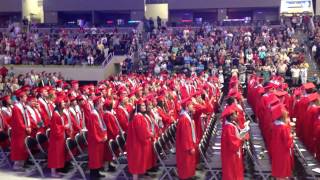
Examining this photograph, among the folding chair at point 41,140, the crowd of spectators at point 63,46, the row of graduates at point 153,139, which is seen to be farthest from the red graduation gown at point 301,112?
the crowd of spectators at point 63,46

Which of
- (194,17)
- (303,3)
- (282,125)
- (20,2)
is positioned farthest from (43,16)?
(282,125)

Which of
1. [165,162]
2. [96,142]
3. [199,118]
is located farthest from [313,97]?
[96,142]

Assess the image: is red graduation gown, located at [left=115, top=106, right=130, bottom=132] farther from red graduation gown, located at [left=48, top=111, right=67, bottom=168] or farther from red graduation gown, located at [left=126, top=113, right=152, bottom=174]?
red graduation gown, located at [left=48, top=111, right=67, bottom=168]

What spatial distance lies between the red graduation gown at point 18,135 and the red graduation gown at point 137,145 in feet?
8.46

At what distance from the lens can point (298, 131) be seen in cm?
1236

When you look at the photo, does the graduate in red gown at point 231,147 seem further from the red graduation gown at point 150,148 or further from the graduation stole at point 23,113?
the graduation stole at point 23,113

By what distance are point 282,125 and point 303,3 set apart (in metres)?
27.9

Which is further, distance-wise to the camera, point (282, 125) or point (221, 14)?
point (221, 14)

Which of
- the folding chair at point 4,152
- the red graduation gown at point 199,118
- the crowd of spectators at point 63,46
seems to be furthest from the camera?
the crowd of spectators at point 63,46

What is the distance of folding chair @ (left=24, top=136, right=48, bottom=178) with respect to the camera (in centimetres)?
1068

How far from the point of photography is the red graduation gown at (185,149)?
31.1 ft

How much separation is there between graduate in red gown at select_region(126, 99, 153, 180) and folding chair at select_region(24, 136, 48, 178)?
6.73ft

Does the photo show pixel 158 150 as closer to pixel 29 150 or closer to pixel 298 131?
pixel 29 150

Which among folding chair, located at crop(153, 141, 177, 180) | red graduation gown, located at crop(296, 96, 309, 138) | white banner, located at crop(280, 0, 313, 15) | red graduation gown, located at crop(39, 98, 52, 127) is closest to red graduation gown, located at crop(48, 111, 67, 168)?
red graduation gown, located at crop(39, 98, 52, 127)
